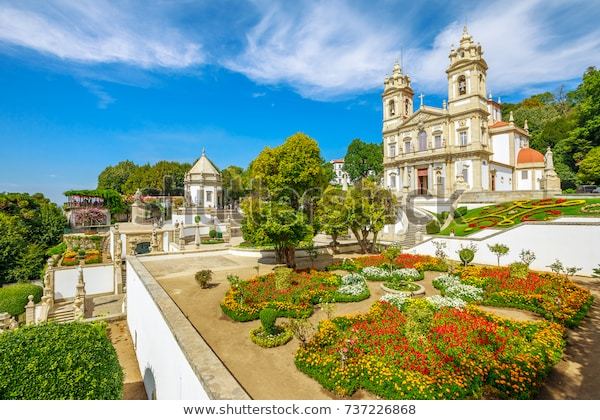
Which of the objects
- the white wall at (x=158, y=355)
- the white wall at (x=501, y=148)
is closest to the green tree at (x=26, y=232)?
the white wall at (x=158, y=355)

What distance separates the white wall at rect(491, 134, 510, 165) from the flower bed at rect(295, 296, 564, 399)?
130ft

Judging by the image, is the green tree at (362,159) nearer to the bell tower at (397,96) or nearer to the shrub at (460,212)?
the bell tower at (397,96)

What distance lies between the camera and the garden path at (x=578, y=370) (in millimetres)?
6184

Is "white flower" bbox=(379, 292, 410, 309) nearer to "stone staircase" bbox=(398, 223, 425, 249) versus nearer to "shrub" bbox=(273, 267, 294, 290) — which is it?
"shrub" bbox=(273, 267, 294, 290)

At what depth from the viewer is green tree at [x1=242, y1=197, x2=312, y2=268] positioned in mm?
15398

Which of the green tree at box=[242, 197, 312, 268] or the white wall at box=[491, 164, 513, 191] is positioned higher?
the white wall at box=[491, 164, 513, 191]

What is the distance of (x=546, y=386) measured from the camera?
6367 mm

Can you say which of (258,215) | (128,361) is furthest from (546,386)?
(128,361)

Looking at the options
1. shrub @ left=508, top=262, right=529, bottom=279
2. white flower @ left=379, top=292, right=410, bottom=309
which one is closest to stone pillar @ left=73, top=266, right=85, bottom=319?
white flower @ left=379, top=292, right=410, bottom=309

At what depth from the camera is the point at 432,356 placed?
22.6 ft

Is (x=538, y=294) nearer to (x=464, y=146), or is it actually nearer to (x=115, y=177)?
(x=464, y=146)

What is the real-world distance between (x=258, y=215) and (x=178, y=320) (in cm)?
815
